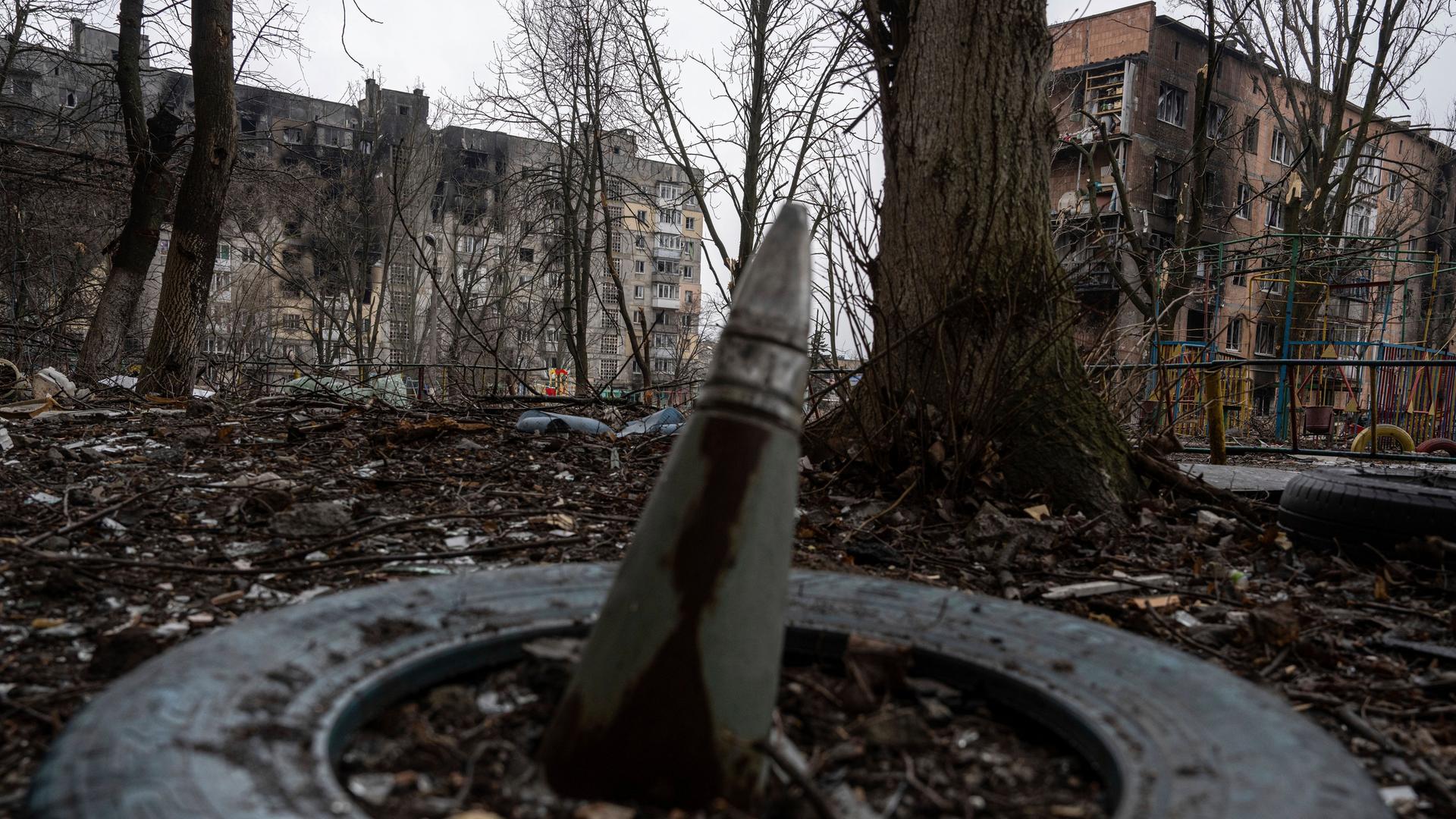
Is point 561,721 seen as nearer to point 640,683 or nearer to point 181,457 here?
point 640,683

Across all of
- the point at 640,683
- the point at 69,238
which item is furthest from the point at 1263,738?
the point at 69,238

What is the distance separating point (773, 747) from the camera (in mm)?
1470

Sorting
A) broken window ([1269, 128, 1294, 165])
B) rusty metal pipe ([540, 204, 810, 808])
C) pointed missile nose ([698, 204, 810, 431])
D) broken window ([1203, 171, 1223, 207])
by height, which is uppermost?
broken window ([1269, 128, 1294, 165])

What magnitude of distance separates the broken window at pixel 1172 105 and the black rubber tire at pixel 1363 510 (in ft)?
134

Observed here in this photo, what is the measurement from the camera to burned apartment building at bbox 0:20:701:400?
568 inches

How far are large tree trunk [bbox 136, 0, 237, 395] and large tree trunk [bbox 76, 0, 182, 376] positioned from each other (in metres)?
1.49

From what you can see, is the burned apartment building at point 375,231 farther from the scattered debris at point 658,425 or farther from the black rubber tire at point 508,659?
the black rubber tire at point 508,659

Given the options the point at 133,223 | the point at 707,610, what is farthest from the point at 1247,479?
the point at 133,223

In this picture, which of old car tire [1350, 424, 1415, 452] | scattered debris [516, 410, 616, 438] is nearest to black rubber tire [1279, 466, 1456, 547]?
scattered debris [516, 410, 616, 438]

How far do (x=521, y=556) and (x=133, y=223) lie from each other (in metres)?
11.8

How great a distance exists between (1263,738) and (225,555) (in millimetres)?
3282

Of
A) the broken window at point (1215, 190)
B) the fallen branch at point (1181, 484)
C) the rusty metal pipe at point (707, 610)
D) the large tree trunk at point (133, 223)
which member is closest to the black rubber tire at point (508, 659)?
the rusty metal pipe at point (707, 610)

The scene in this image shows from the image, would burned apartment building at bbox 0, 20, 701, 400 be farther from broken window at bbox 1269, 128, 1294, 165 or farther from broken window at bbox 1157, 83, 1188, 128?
broken window at bbox 1269, 128, 1294, 165

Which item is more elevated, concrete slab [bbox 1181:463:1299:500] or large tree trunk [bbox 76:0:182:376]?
large tree trunk [bbox 76:0:182:376]
